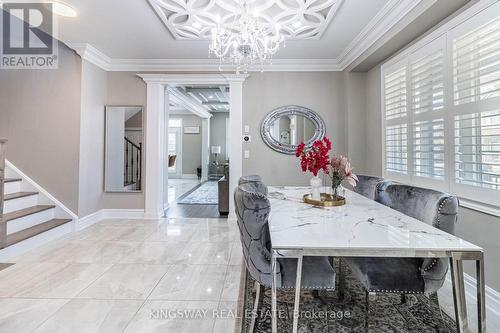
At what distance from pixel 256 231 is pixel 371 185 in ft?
5.41

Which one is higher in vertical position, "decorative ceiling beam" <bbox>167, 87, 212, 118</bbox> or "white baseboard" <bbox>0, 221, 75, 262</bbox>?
"decorative ceiling beam" <bbox>167, 87, 212, 118</bbox>

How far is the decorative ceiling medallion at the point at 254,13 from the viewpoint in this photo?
262 centimetres

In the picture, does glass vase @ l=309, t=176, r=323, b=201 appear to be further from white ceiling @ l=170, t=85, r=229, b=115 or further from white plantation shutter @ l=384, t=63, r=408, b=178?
white ceiling @ l=170, t=85, r=229, b=115

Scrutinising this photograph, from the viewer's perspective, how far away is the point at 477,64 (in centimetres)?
205

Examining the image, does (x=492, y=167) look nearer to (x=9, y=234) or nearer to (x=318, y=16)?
(x=318, y=16)

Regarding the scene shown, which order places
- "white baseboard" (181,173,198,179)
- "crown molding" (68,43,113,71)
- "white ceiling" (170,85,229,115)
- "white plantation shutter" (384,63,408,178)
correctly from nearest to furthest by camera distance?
"white plantation shutter" (384,63,408,178) < "crown molding" (68,43,113,71) < "white ceiling" (170,85,229,115) < "white baseboard" (181,173,198,179)

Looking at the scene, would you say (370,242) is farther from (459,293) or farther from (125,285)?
(125,285)

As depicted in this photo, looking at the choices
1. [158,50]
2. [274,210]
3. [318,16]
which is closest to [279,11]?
[318,16]

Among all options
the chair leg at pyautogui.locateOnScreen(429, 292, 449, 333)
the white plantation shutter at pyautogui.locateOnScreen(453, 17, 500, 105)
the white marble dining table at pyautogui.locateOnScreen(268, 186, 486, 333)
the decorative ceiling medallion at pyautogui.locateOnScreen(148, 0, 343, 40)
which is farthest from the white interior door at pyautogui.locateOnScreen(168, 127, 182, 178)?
the chair leg at pyautogui.locateOnScreen(429, 292, 449, 333)

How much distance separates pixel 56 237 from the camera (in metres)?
3.38

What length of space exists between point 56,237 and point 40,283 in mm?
1393

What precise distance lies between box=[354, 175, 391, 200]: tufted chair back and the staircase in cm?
379

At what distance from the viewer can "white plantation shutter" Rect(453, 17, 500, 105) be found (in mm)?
1899

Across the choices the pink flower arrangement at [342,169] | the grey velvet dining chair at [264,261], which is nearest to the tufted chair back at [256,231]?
the grey velvet dining chair at [264,261]
